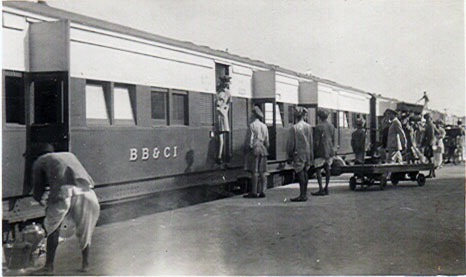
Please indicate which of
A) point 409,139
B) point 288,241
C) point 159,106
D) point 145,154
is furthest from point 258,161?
point 409,139

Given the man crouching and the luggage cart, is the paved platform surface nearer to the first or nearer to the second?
the man crouching

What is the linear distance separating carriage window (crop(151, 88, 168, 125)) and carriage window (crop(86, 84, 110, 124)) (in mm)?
1124

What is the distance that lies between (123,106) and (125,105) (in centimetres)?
5

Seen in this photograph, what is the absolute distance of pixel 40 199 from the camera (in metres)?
4.82

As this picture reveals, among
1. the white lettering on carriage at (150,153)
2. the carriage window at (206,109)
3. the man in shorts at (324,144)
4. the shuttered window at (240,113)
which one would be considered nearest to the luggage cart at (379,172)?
the man in shorts at (324,144)

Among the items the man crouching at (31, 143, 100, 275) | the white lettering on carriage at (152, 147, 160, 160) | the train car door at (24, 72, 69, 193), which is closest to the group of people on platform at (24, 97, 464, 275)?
the man crouching at (31, 143, 100, 275)

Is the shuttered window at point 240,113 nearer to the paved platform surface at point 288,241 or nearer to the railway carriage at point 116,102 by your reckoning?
the railway carriage at point 116,102

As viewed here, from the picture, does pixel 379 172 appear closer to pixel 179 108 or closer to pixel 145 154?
pixel 179 108

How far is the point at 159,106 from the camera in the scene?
A: 27.6ft

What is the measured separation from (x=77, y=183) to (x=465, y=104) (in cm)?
484

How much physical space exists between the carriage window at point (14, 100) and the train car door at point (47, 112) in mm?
81

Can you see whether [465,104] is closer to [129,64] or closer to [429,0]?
[429,0]

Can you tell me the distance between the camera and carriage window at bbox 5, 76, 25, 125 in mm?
5883

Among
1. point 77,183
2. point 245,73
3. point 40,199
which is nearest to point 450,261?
point 77,183
